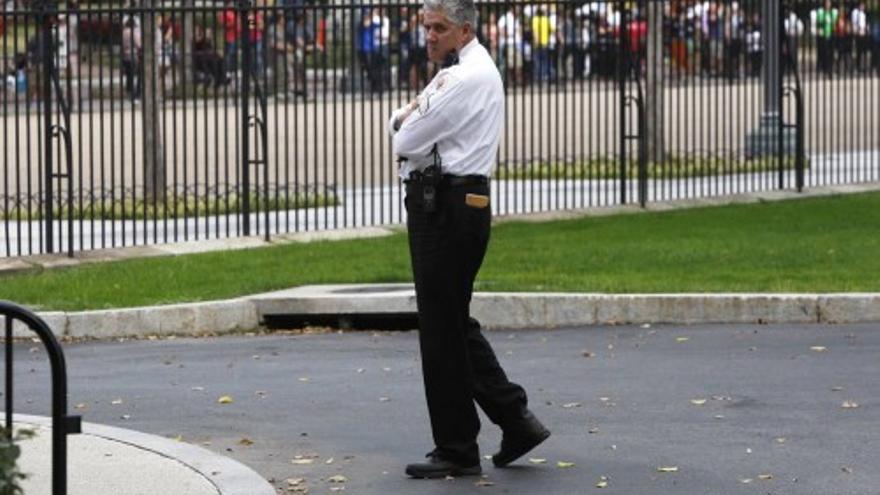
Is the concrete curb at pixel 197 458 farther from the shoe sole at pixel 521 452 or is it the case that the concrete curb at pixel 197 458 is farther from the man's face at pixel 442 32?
the man's face at pixel 442 32

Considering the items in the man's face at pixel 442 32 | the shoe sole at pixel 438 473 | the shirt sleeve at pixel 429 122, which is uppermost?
the man's face at pixel 442 32

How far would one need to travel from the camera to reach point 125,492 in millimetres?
8805

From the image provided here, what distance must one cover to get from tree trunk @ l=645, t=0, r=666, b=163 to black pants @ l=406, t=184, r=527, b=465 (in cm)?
1308

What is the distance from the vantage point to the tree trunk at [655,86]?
74.0 ft

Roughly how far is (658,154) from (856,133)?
4.06 meters

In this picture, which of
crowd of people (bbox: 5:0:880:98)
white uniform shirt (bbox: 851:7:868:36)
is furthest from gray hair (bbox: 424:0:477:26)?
white uniform shirt (bbox: 851:7:868:36)

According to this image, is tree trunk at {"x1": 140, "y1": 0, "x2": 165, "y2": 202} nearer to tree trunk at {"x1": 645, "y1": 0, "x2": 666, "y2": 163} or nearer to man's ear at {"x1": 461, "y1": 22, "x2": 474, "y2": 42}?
tree trunk at {"x1": 645, "y1": 0, "x2": 666, "y2": 163}

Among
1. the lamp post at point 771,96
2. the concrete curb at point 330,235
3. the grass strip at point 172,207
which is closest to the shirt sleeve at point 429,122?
the concrete curb at point 330,235

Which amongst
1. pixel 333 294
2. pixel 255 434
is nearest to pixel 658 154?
pixel 333 294

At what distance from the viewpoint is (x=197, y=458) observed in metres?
9.48

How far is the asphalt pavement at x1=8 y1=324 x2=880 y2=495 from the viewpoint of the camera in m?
9.33

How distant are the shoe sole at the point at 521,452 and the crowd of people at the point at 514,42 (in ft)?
27.8

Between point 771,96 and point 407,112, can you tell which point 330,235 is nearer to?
point 771,96

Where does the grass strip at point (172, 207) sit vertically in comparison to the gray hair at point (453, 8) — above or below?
below
